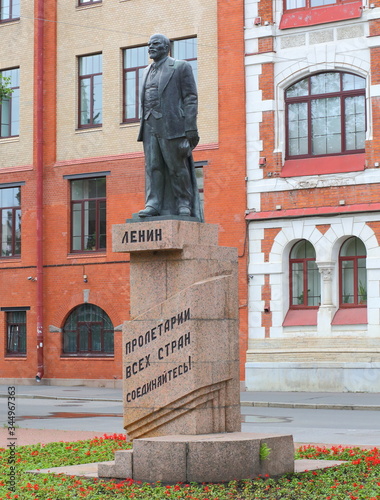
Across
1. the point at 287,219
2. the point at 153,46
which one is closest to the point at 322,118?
the point at 287,219

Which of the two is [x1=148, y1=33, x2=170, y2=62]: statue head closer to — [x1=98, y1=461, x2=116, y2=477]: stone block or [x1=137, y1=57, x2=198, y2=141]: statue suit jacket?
[x1=137, y1=57, x2=198, y2=141]: statue suit jacket

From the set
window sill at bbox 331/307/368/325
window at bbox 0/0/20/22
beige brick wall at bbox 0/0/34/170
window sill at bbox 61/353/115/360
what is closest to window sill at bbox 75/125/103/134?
beige brick wall at bbox 0/0/34/170

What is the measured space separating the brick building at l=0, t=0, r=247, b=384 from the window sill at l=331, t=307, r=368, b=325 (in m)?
4.98

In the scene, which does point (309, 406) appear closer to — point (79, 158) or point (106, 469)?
point (79, 158)

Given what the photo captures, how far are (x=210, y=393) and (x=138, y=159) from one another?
21579 millimetres

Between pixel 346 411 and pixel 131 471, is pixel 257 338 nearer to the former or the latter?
pixel 346 411

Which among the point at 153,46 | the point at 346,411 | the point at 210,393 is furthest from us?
the point at 346,411

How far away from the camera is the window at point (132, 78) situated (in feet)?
109

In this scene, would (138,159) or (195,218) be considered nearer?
(195,218)

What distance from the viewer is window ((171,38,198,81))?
106 feet

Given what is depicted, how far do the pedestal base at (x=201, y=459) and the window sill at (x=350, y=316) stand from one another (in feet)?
57.5

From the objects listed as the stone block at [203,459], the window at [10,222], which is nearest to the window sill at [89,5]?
the window at [10,222]

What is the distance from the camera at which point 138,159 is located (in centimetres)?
3297

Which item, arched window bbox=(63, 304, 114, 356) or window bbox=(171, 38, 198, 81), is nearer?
window bbox=(171, 38, 198, 81)
